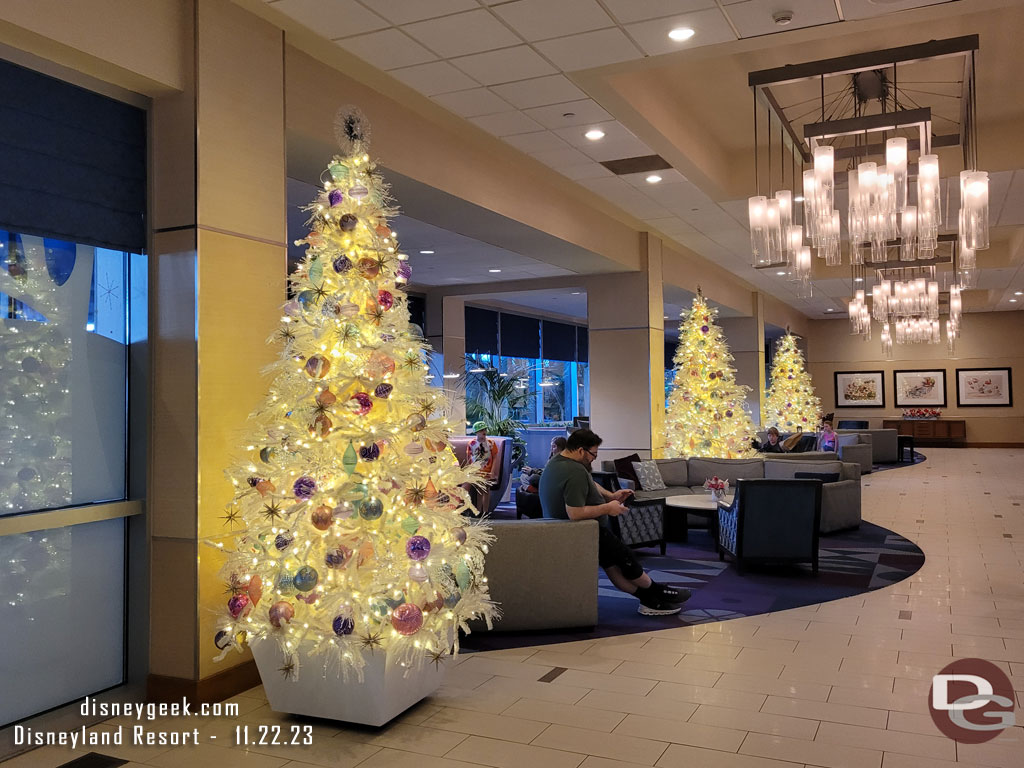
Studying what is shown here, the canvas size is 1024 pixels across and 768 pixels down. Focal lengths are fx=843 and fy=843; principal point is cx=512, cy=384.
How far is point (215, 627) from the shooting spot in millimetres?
4391

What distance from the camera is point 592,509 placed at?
561cm

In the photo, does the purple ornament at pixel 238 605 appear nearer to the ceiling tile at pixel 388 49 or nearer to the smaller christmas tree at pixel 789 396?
the ceiling tile at pixel 388 49

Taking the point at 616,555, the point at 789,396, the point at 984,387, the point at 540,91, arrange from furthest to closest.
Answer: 1. the point at 984,387
2. the point at 789,396
3. the point at 540,91
4. the point at 616,555

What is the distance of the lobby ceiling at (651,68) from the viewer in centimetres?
491

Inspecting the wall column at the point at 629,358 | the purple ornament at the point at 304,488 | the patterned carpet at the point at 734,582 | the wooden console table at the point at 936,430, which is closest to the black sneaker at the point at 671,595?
the patterned carpet at the point at 734,582

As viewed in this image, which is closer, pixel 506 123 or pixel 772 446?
pixel 506 123

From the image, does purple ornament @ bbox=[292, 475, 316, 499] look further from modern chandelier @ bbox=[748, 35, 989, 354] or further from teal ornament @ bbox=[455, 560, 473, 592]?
modern chandelier @ bbox=[748, 35, 989, 354]

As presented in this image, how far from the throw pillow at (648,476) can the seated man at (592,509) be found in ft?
12.5

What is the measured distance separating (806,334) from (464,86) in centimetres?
2190

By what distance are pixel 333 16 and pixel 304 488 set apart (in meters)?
2.77

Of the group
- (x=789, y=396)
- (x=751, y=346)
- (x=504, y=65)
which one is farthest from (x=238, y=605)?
(x=789, y=396)

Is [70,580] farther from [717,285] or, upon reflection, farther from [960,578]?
[717,285]

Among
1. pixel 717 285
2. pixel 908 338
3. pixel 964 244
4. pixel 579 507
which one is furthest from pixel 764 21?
pixel 908 338

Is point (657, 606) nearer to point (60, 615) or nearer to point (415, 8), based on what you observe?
point (60, 615)
